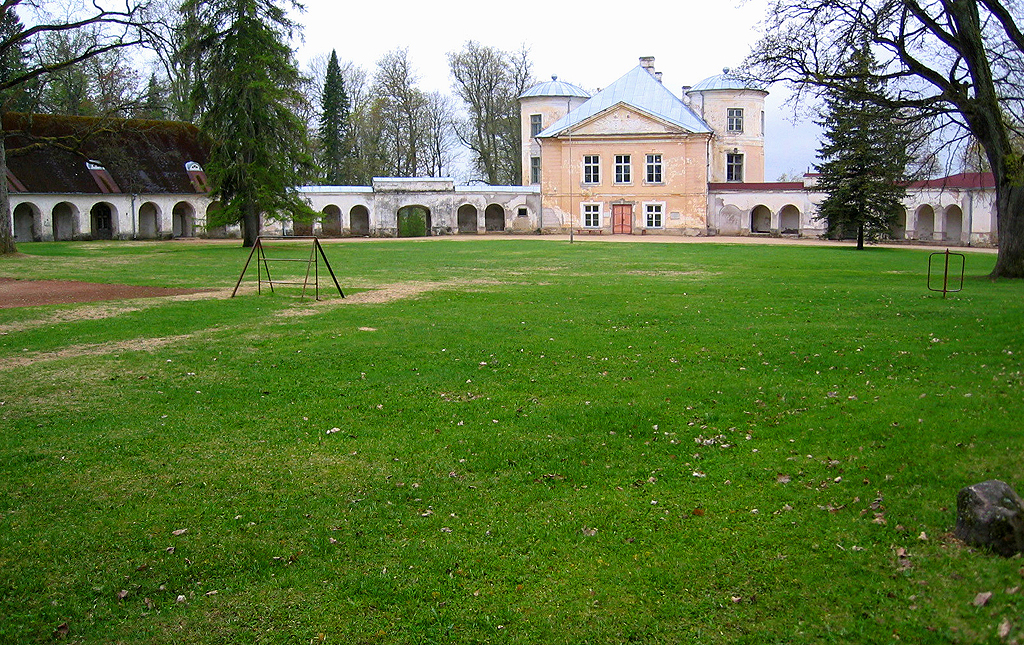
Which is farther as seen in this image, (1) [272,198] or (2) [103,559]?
(1) [272,198]

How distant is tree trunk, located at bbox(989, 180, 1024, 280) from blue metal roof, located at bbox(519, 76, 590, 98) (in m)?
43.7

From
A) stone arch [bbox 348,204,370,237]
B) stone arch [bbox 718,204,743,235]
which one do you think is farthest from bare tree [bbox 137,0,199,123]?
stone arch [bbox 718,204,743,235]

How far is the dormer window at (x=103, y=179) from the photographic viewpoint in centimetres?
4897

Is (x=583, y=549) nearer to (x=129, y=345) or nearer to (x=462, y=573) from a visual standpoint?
(x=462, y=573)

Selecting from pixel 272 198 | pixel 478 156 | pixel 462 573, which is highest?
pixel 478 156

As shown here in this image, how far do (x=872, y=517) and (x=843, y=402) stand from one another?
9.30 ft

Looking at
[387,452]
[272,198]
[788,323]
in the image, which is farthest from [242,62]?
[387,452]

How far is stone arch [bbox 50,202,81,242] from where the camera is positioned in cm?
4816

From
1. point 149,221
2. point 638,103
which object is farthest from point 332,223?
point 638,103

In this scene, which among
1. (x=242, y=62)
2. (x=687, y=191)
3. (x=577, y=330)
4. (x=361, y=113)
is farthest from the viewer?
(x=361, y=113)

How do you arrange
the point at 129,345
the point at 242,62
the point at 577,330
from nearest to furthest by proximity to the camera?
the point at 129,345
the point at 577,330
the point at 242,62

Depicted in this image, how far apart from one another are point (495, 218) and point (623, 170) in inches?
422

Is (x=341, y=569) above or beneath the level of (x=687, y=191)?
beneath

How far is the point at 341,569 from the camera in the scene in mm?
4902
